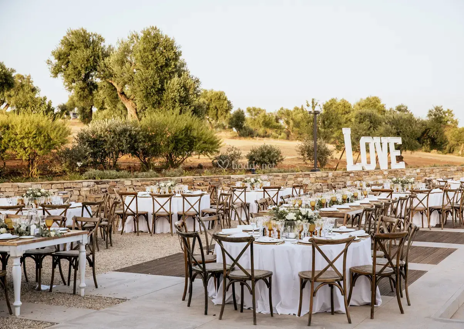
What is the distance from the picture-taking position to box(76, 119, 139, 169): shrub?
20.9m

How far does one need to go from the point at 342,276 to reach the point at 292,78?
129 feet

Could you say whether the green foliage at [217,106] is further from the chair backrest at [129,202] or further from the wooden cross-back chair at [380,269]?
the wooden cross-back chair at [380,269]

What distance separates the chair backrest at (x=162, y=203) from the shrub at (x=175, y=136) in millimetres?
9492

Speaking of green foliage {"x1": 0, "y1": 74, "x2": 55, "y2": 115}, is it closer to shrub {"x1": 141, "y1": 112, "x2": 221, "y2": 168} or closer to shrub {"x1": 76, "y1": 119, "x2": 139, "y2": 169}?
shrub {"x1": 141, "y1": 112, "x2": 221, "y2": 168}

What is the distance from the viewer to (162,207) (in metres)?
12.5

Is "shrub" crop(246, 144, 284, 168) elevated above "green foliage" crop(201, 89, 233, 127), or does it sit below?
below

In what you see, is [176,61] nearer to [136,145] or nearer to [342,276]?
[136,145]

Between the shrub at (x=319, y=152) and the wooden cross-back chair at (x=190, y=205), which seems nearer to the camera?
the wooden cross-back chair at (x=190, y=205)

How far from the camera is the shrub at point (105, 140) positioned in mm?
20891

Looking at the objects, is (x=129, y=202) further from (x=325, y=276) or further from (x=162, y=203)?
(x=325, y=276)

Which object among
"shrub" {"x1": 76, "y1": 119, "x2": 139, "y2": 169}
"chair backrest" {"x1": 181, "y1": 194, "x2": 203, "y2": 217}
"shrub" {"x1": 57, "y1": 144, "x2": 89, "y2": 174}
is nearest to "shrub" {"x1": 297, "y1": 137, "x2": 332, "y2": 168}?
"shrub" {"x1": 76, "y1": 119, "x2": 139, "y2": 169}

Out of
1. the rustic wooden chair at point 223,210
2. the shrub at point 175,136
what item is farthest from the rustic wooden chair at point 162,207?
the shrub at point 175,136

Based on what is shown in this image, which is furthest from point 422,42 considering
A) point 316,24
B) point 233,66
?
point 233,66

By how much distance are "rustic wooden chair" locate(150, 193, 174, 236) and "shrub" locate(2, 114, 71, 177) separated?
821 cm
